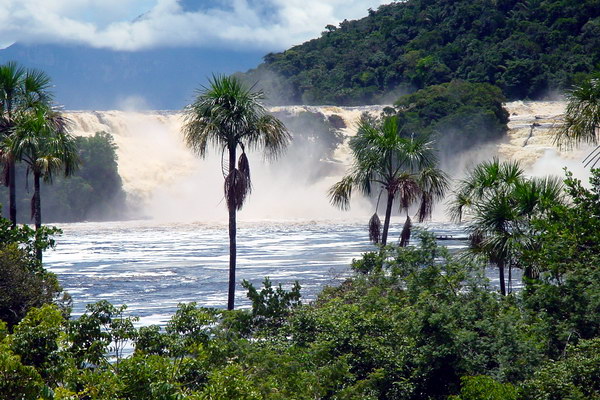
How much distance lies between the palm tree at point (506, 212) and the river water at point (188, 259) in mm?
8014

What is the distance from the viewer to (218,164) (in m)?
85.1

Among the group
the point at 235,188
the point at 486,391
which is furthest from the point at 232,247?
the point at 486,391

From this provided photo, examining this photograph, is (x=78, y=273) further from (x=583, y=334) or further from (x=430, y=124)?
(x=430, y=124)

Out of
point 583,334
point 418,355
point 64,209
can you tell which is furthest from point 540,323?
point 64,209

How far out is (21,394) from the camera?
27.3 feet

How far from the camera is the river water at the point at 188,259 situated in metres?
31.8

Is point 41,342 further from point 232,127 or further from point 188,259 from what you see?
point 188,259

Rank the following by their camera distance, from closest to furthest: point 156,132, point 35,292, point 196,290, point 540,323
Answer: point 540,323 → point 35,292 → point 196,290 → point 156,132

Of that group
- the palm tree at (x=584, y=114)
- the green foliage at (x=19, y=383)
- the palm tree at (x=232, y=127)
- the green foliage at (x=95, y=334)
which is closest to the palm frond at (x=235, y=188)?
the palm tree at (x=232, y=127)

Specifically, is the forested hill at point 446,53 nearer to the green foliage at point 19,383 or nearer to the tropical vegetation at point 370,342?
the tropical vegetation at point 370,342

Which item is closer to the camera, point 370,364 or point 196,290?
point 370,364

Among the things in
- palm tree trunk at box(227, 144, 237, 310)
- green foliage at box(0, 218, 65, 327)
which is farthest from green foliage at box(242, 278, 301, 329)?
palm tree trunk at box(227, 144, 237, 310)

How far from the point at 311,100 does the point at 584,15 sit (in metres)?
33.4

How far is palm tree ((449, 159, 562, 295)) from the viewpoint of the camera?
55.4ft
